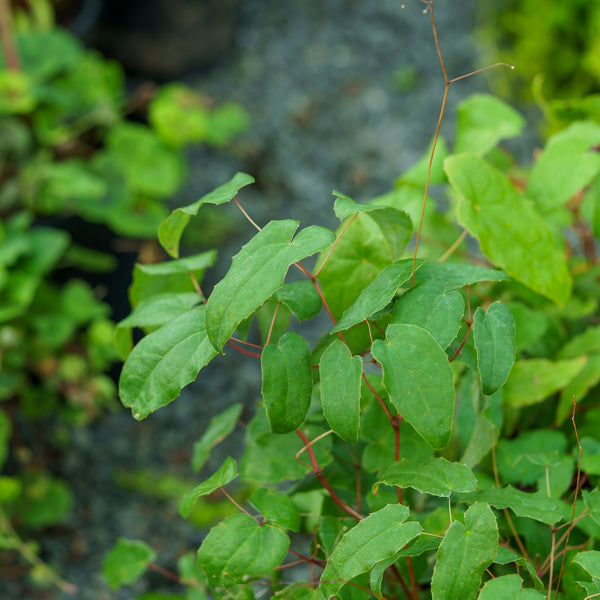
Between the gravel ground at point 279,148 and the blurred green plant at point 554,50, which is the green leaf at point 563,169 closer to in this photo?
the gravel ground at point 279,148

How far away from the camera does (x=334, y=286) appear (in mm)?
718

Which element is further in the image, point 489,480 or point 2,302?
point 2,302

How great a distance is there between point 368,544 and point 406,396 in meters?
0.13

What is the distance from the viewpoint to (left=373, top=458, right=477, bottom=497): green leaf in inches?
20.2

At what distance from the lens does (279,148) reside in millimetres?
2820

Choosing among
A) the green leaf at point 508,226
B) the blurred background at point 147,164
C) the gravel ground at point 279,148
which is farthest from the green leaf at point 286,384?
the gravel ground at point 279,148

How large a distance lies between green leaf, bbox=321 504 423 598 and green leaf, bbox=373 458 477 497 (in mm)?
28

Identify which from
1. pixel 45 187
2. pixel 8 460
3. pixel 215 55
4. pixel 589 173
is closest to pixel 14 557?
pixel 8 460

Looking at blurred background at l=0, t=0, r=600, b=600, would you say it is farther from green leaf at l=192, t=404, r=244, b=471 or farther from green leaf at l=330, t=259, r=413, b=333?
green leaf at l=192, t=404, r=244, b=471

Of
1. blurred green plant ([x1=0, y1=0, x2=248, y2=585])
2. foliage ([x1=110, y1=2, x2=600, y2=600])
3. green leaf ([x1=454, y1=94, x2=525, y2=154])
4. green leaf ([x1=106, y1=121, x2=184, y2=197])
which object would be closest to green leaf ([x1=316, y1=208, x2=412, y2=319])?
foliage ([x1=110, y1=2, x2=600, y2=600])

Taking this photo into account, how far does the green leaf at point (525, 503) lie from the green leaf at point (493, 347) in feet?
0.36

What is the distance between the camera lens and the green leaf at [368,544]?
486 millimetres

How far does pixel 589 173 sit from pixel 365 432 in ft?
1.69

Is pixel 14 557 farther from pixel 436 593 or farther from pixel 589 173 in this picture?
pixel 589 173
